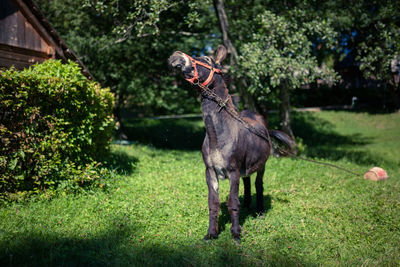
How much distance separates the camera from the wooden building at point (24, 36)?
26.3 ft

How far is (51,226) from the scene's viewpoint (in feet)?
17.4

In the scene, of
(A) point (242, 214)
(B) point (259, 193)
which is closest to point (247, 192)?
(B) point (259, 193)

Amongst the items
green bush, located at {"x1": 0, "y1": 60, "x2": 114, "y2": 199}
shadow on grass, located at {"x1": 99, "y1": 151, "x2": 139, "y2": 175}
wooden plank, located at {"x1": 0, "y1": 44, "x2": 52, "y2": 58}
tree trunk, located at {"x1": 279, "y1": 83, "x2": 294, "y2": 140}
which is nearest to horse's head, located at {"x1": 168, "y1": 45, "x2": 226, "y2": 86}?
green bush, located at {"x1": 0, "y1": 60, "x2": 114, "y2": 199}

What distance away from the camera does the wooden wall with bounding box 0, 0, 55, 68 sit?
798 cm

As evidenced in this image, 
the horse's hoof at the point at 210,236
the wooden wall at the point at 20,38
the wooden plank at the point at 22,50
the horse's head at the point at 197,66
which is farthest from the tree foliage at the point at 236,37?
the horse's hoof at the point at 210,236

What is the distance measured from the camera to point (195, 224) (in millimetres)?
5742

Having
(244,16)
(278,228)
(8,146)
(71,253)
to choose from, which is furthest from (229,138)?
(244,16)

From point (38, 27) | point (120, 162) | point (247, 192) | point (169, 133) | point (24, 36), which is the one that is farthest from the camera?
point (169, 133)

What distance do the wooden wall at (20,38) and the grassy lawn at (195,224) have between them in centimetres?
433

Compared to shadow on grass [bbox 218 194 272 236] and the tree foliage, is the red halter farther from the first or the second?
the tree foliage

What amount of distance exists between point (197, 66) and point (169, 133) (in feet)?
52.3

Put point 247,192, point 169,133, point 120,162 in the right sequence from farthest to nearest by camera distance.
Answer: point 169,133 < point 120,162 < point 247,192

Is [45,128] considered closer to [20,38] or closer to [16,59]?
[16,59]

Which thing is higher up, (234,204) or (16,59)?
(16,59)
